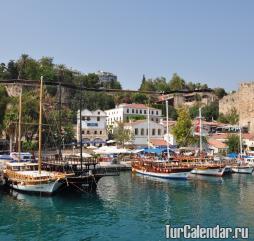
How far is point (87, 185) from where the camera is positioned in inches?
1302

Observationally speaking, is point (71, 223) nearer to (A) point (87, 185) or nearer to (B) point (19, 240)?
(B) point (19, 240)

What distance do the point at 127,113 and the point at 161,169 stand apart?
1653 inches

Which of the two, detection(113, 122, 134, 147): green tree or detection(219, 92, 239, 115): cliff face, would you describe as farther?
detection(219, 92, 239, 115): cliff face

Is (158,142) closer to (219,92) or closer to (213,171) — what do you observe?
(213,171)

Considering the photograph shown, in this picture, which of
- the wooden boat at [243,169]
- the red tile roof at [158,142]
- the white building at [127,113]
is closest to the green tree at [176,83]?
the white building at [127,113]

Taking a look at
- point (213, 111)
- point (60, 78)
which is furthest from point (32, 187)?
point (213, 111)

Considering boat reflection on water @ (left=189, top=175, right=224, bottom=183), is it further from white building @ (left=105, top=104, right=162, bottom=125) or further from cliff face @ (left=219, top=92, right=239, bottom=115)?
cliff face @ (left=219, top=92, right=239, bottom=115)

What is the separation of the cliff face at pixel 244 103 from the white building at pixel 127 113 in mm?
20880

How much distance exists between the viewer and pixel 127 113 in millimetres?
86312

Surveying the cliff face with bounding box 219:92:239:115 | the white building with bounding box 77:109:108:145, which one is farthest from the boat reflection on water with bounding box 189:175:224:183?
the cliff face with bounding box 219:92:239:115

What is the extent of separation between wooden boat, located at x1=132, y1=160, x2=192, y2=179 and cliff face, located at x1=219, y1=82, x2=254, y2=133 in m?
46.5

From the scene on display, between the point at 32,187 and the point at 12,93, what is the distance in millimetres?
61987

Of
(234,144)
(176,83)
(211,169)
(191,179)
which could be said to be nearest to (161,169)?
(191,179)

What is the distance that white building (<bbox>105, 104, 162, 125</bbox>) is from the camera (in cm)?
8581
